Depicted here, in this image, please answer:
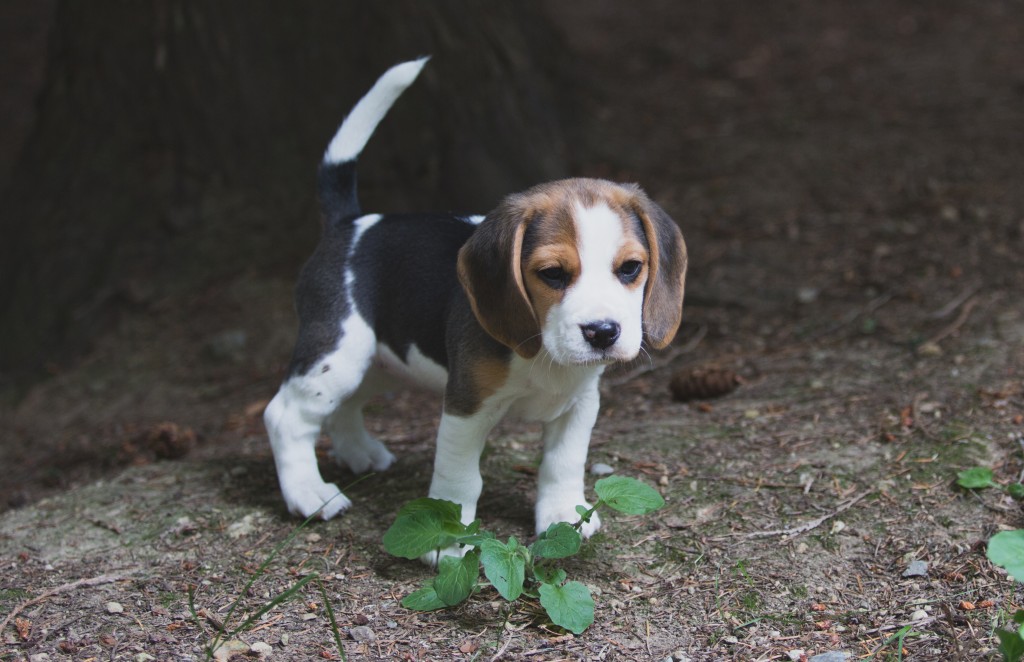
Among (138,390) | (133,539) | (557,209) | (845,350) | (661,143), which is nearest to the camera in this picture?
(557,209)

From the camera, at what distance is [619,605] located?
362 cm

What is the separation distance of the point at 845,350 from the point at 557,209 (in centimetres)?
290

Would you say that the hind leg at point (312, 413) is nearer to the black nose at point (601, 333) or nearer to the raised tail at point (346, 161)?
the raised tail at point (346, 161)

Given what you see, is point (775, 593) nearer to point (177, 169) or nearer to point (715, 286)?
point (715, 286)

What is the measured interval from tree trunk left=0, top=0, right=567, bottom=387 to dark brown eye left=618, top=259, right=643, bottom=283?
3.62 meters

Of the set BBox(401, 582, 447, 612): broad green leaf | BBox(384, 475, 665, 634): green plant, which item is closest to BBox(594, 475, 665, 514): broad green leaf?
BBox(384, 475, 665, 634): green plant

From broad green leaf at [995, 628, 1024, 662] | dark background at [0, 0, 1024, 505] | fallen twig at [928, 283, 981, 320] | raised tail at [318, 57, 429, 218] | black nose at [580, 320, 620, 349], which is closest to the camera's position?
broad green leaf at [995, 628, 1024, 662]

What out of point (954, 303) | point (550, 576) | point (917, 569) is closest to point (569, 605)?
point (550, 576)

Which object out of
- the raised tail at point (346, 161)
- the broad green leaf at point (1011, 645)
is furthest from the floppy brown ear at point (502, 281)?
the broad green leaf at point (1011, 645)

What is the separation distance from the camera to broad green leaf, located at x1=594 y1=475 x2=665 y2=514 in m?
3.68

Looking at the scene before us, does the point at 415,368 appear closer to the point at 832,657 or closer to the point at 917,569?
the point at 832,657

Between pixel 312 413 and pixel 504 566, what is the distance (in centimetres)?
114

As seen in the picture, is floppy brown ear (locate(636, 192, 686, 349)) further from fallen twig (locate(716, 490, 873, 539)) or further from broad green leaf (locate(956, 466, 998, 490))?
broad green leaf (locate(956, 466, 998, 490))

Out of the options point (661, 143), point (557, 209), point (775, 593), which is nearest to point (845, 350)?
point (775, 593)
